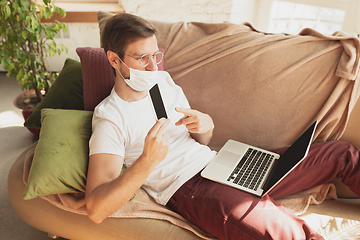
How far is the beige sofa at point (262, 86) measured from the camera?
127 cm

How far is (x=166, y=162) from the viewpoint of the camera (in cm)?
126

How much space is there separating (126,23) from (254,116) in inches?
31.0

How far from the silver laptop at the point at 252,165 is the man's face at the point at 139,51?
1.67ft

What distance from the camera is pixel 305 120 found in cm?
145

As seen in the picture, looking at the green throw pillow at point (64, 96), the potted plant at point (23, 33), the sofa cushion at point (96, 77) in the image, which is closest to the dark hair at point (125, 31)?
the sofa cushion at point (96, 77)

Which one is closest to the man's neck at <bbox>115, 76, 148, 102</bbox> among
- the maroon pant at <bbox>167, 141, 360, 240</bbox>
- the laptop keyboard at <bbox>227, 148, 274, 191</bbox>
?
the maroon pant at <bbox>167, 141, 360, 240</bbox>

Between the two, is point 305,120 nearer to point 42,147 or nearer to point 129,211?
point 129,211

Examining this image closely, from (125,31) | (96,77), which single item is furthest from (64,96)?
(125,31)

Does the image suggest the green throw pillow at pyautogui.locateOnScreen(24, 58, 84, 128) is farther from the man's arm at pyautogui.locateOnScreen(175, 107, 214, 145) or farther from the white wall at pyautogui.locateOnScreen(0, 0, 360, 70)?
the white wall at pyautogui.locateOnScreen(0, 0, 360, 70)

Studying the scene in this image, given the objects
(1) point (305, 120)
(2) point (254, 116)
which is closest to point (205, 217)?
(2) point (254, 116)

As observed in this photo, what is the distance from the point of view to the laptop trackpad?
130cm

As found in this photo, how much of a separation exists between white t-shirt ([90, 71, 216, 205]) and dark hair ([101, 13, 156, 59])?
0.21 meters

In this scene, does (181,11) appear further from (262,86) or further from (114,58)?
(114,58)

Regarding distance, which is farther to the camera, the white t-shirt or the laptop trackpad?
the laptop trackpad
